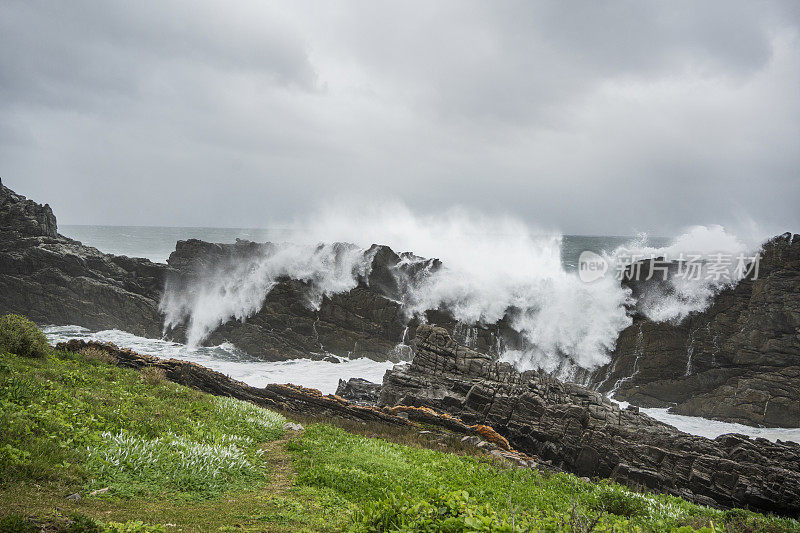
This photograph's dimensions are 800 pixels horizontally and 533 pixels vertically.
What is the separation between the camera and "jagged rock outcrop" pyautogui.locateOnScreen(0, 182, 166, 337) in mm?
39781

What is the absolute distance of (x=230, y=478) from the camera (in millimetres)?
9086

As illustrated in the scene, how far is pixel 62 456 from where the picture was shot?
7.68 metres

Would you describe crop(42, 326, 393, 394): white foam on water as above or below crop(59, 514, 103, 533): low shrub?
below

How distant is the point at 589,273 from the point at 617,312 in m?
9.20

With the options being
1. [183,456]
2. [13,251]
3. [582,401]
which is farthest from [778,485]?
[13,251]

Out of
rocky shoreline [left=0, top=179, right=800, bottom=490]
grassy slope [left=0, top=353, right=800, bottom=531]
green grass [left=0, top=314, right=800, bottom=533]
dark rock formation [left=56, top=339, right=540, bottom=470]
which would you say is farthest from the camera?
dark rock formation [left=56, top=339, right=540, bottom=470]

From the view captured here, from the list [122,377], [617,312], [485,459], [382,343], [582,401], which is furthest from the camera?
[382,343]

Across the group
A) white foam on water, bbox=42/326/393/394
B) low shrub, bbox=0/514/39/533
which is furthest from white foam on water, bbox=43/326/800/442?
low shrub, bbox=0/514/39/533

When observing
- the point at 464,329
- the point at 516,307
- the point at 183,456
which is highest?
the point at 516,307

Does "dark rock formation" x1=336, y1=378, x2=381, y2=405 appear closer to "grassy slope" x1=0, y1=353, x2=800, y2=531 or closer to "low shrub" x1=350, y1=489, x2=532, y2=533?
→ "grassy slope" x1=0, y1=353, x2=800, y2=531

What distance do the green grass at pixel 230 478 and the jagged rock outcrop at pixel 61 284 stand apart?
97.6 feet

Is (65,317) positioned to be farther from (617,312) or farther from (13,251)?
(617,312)

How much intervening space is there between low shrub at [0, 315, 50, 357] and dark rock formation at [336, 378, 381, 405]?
48.0 ft

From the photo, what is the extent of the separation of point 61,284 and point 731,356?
185 feet
